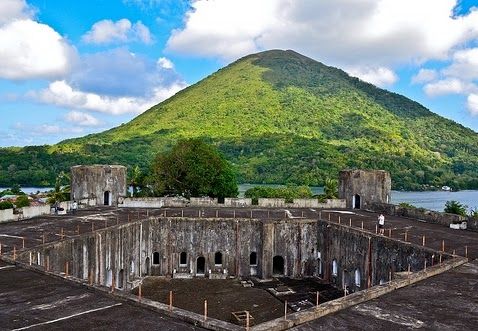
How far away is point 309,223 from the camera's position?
31406 millimetres

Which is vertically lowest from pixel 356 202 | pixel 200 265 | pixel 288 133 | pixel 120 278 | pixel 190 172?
pixel 200 265

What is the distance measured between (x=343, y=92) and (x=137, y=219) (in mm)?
145802

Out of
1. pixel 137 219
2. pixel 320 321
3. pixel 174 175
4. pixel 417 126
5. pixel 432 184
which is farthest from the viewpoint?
pixel 417 126

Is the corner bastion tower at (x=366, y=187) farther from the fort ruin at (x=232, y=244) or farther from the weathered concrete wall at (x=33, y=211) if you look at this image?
the weathered concrete wall at (x=33, y=211)

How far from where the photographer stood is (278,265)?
32.1 metres

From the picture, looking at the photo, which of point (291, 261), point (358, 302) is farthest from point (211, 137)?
point (358, 302)

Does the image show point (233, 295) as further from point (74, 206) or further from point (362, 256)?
point (74, 206)

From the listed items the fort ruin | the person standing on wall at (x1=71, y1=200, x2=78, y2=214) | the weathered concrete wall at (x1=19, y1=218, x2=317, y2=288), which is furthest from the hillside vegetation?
the person standing on wall at (x1=71, y1=200, x2=78, y2=214)

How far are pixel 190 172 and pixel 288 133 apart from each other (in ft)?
307

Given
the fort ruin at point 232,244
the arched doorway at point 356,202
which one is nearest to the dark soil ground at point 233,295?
the fort ruin at point 232,244

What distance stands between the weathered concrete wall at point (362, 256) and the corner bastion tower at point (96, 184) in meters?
16.1

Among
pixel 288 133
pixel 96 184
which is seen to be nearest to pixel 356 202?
pixel 96 184

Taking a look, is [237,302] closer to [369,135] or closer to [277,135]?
[277,135]

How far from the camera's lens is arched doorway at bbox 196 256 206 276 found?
1258 inches
